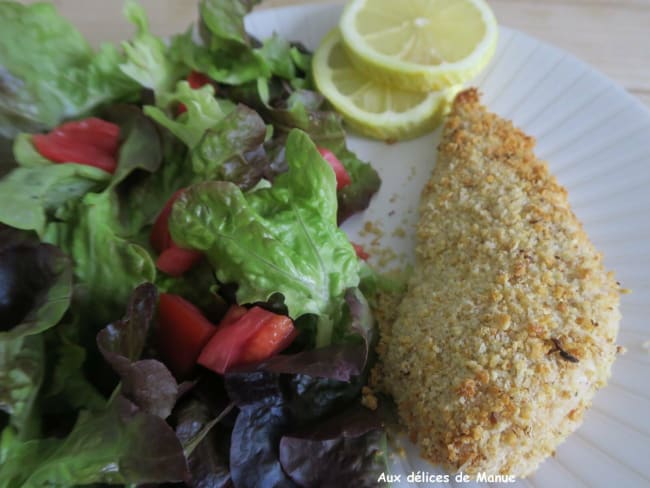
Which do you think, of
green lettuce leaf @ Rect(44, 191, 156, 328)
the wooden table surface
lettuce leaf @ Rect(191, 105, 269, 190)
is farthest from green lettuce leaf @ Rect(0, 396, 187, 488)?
the wooden table surface

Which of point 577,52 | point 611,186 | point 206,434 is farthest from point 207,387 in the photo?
point 577,52

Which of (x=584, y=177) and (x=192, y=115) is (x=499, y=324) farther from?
(x=192, y=115)

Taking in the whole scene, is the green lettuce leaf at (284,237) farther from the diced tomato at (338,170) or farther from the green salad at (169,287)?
the diced tomato at (338,170)

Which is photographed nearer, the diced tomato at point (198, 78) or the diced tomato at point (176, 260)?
the diced tomato at point (176, 260)

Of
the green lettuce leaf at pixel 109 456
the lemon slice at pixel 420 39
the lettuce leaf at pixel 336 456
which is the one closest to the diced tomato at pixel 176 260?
the green lettuce leaf at pixel 109 456

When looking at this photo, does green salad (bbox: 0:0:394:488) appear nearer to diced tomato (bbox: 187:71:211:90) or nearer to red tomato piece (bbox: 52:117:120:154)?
red tomato piece (bbox: 52:117:120:154)
